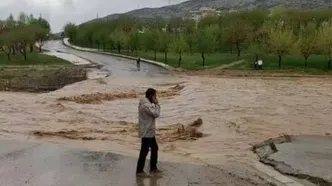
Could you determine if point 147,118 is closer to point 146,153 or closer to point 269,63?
point 146,153

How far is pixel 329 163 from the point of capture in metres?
13.4

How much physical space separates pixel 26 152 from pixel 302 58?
63981 mm

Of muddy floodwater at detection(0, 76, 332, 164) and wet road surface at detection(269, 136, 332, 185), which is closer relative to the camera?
wet road surface at detection(269, 136, 332, 185)

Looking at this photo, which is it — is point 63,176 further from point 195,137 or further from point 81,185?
point 195,137

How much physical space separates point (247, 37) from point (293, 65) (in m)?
17.0

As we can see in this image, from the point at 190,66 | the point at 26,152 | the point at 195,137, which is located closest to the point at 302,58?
the point at 190,66

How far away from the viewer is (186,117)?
27.6 meters

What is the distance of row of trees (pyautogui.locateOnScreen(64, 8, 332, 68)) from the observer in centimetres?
7106

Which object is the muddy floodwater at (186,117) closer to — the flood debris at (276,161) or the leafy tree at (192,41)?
the flood debris at (276,161)

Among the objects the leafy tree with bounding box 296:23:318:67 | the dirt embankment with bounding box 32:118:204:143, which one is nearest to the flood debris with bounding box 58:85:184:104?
the dirt embankment with bounding box 32:118:204:143

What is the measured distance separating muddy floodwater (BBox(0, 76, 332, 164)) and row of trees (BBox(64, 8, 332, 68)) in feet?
81.3

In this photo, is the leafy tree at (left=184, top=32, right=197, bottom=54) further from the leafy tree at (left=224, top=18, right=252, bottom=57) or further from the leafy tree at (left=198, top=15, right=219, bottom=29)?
the leafy tree at (left=198, top=15, right=219, bottom=29)

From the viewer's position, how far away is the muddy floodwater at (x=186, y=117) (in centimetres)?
1825

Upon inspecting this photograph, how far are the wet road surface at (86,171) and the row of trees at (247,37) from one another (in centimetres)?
5804
